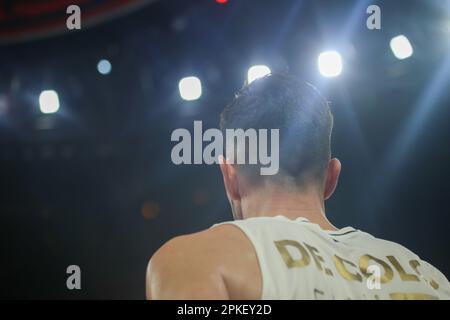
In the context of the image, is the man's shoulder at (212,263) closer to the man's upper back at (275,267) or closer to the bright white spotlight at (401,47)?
the man's upper back at (275,267)

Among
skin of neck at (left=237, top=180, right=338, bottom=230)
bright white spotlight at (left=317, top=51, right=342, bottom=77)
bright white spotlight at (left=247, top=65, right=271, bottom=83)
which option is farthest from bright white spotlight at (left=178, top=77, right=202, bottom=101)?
skin of neck at (left=237, top=180, right=338, bottom=230)

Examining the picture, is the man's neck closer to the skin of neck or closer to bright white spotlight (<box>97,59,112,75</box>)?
the skin of neck

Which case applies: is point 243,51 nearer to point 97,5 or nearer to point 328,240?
point 97,5

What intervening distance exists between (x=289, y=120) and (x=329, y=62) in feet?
8.09

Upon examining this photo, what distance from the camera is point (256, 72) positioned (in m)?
3.94

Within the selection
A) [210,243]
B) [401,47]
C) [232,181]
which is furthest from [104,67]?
[210,243]

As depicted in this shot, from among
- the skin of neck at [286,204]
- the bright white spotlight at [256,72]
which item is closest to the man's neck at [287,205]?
the skin of neck at [286,204]

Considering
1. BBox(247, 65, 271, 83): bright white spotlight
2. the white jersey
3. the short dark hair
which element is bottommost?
the white jersey

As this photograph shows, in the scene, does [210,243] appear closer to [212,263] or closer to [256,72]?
[212,263]

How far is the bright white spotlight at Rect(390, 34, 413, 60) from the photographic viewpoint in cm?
396

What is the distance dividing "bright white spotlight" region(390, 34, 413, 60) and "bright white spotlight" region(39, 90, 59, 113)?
2.79 metres
